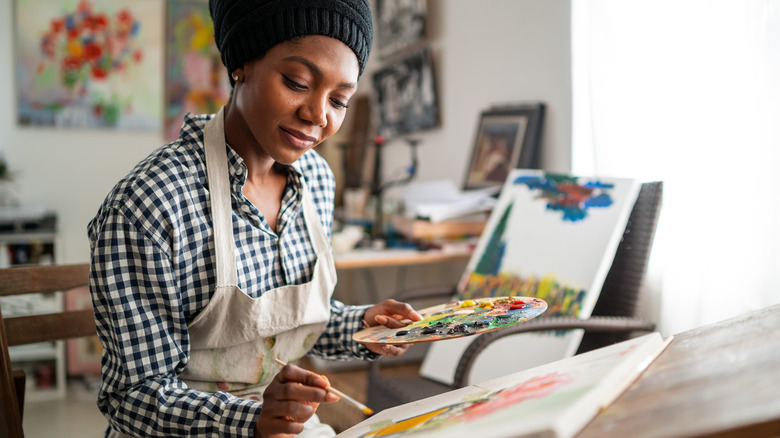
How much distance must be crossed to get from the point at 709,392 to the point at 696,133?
1401 millimetres

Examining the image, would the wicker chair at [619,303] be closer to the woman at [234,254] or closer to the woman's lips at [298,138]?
the woman at [234,254]

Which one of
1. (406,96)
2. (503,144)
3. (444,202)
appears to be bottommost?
(444,202)

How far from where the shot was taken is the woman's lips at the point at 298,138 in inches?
43.2

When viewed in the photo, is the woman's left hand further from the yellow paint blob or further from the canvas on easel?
the canvas on easel

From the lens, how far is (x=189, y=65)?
4805mm

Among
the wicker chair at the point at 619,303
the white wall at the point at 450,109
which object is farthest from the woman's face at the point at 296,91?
the white wall at the point at 450,109

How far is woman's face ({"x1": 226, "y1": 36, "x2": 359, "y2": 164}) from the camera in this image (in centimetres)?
107

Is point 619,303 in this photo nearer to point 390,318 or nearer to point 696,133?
point 696,133

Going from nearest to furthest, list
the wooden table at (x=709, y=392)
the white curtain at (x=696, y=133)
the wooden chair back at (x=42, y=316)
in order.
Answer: the wooden table at (x=709, y=392)
the wooden chair back at (x=42, y=316)
the white curtain at (x=696, y=133)

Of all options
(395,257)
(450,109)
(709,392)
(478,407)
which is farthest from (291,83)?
(450,109)

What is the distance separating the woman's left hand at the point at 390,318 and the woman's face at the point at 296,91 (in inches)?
14.0

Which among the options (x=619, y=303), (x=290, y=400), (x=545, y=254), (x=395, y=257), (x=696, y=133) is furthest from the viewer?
(x=395, y=257)

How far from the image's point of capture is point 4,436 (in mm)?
1069

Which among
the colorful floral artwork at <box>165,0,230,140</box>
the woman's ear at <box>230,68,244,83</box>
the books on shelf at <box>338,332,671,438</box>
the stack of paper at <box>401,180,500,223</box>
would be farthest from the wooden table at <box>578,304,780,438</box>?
the colorful floral artwork at <box>165,0,230,140</box>
